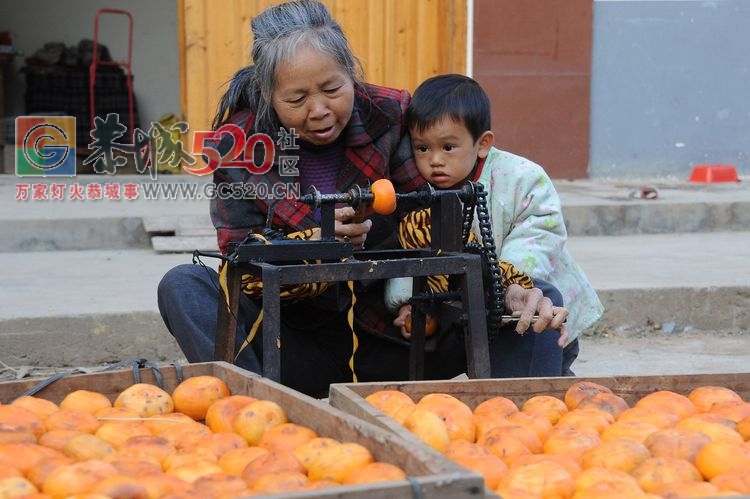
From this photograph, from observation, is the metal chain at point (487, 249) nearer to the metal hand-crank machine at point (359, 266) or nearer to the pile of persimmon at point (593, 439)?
the metal hand-crank machine at point (359, 266)

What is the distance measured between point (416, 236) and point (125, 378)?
86cm

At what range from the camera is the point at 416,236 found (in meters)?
2.62

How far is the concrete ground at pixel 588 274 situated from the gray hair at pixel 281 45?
5.30 ft

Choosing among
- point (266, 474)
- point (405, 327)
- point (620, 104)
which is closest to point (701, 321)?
point (405, 327)

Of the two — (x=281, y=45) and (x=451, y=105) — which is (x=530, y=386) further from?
(x=281, y=45)

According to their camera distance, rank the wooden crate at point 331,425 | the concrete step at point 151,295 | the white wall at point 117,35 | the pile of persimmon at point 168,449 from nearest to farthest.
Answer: the wooden crate at point 331,425 → the pile of persimmon at point 168,449 → the concrete step at point 151,295 → the white wall at point 117,35

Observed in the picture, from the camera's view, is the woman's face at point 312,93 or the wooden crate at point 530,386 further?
the woman's face at point 312,93

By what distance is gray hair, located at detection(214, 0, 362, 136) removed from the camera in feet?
8.11

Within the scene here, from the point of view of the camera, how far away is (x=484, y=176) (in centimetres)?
267

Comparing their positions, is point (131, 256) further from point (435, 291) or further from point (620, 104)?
point (620, 104)

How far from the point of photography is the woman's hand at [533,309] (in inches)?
94.5

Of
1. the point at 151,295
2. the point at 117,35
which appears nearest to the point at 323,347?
the point at 151,295

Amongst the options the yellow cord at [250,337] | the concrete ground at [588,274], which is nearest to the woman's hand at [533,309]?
the yellow cord at [250,337]

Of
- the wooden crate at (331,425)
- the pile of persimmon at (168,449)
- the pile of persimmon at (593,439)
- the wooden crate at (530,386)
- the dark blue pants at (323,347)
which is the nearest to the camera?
the wooden crate at (331,425)
